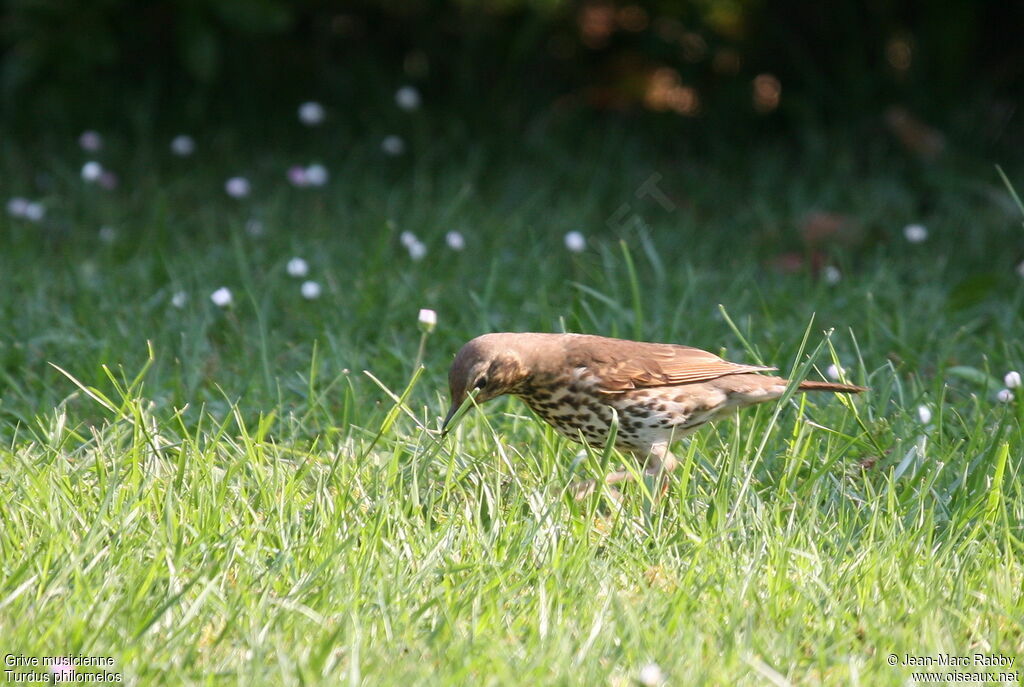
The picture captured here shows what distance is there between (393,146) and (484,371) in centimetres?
362

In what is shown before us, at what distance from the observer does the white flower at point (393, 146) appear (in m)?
7.23

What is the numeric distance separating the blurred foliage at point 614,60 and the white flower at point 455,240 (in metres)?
2.04

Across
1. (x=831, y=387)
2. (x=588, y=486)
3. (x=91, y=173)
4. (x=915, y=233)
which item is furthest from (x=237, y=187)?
(x=831, y=387)

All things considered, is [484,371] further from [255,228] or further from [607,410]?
[255,228]

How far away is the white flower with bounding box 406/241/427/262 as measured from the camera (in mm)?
5480

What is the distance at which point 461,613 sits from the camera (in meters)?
3.06

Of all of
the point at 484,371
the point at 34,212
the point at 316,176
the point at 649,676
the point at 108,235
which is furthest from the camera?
the point at 316,176

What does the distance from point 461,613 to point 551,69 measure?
5.78 m

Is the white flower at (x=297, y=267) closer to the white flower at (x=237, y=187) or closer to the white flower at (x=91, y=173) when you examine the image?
the white flower at (x=237, y=187)

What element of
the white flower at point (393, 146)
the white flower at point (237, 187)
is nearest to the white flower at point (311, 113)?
the white flower at point (393, 146)

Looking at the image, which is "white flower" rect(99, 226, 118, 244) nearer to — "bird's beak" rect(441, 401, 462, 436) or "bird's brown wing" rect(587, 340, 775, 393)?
"bird's beak" rect(441, 401, 462, 436)

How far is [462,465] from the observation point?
3811 mm

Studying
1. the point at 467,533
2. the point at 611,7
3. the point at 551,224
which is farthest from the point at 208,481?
the point at 611,7

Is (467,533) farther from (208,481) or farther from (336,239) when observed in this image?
(336,239)
